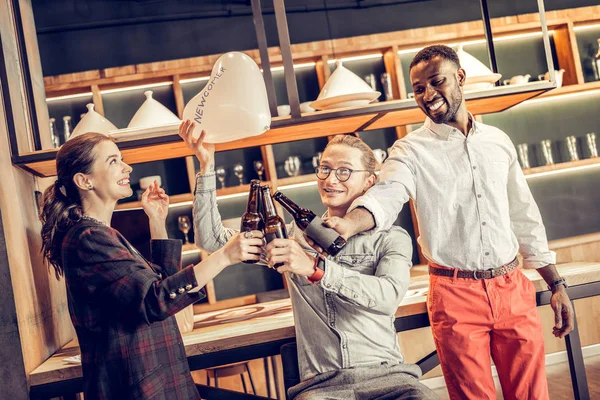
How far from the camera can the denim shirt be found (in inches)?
75.7

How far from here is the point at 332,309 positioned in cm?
202

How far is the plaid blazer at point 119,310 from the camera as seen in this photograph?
5.74 ft

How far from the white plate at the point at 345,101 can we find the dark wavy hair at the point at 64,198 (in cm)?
104

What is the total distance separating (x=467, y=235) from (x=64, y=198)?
4.43ft

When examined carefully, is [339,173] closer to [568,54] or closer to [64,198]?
[64,198]

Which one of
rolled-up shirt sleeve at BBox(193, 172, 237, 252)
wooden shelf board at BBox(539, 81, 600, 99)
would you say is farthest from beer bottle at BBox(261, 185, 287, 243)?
wooden shelf board at BBox(539, 81, 600, 99)

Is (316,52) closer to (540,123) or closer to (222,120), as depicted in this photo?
(540,123)

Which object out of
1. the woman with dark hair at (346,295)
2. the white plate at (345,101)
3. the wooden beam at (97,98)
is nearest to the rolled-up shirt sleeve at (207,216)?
the woman with dark hair at (346,295)

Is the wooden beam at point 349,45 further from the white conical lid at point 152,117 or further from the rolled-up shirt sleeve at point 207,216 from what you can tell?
the rolled-up shirt sleeve at point 207,216

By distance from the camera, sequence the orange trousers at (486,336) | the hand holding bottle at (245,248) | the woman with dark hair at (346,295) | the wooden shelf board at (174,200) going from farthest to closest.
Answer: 1. the wooden shelf board at (174,200)
2. the orange trousers at (486,336)
3. the woman with dark hair at (346,295)
4. the hand holding bottle at (245,248)

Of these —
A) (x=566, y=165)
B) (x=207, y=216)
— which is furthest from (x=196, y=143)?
(x=566, y=165)

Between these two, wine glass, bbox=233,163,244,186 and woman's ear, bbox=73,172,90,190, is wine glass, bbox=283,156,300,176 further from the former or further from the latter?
woman's ear, bbox=73,172,90,190

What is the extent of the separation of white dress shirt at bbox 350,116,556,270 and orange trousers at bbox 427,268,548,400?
9cm

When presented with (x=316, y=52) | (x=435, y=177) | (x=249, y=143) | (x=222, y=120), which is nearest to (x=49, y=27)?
(x=316, y=52)
